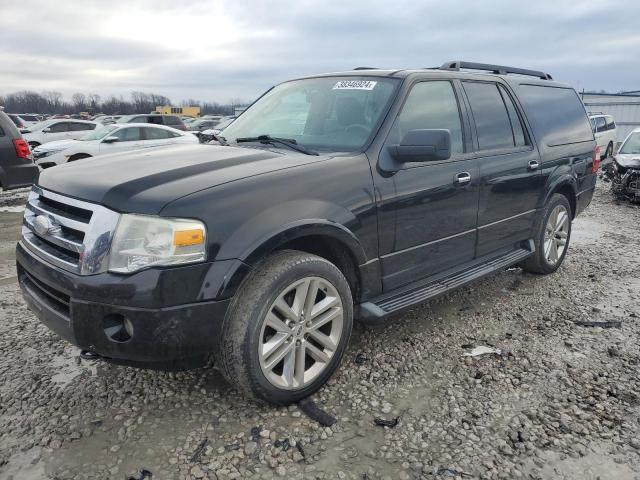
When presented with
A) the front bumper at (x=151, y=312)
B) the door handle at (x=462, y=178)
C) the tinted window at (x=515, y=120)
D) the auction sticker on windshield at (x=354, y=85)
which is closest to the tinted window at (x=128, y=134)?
the auction sticker on windshield at (x=354, y=85)

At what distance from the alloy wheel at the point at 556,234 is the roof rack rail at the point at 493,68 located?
1411 mm

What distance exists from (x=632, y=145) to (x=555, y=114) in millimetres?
7272

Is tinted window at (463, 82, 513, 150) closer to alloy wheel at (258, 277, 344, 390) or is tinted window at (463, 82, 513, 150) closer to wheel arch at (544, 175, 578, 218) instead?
wheel arch at (544, 175, 578, 218)

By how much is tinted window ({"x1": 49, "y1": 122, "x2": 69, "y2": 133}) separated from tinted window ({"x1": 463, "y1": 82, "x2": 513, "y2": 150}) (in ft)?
55.7

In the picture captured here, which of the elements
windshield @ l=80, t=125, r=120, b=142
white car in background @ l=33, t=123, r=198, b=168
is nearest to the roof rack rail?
white car in background @ l=33, t=123, r=198, b=168

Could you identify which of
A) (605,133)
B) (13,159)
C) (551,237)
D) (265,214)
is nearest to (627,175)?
(551,237)

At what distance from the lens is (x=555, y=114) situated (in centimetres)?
497

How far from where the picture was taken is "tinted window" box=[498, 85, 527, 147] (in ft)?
14.1

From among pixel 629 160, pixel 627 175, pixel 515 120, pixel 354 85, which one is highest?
pixel 354 85

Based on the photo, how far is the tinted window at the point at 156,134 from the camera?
1325 cm

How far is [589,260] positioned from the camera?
5.78 metres

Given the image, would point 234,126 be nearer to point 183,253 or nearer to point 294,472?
point 183,253

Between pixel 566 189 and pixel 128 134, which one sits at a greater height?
pixel 128 134

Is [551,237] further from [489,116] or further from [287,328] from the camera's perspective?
[287,328]
